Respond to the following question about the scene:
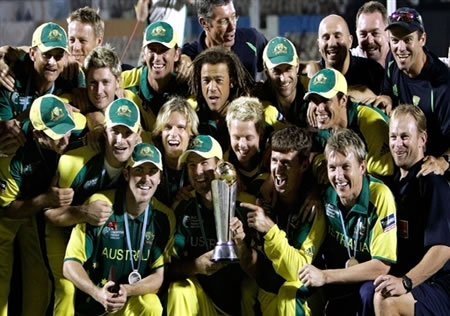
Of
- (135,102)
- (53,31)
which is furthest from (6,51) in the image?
(135,102)

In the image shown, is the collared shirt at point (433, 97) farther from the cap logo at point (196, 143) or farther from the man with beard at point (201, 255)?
the cap logo at point (196, 143)

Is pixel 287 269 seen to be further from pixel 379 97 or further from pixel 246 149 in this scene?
pixel 379 97

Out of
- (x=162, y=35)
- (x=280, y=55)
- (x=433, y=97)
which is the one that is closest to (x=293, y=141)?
(x=280, y=55)

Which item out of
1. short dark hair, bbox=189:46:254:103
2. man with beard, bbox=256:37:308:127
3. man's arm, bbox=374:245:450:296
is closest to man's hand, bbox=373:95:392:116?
man with beard, bbox=256:37:308:127

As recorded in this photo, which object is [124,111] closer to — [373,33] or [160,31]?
[160,31]

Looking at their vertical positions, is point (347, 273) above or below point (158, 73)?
below

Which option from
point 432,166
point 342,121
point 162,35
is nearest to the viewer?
point 432,166

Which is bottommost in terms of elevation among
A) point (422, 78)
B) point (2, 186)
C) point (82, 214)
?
point (82, 214)

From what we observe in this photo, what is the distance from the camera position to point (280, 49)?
553 cm

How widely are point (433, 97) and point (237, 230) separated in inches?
51.4

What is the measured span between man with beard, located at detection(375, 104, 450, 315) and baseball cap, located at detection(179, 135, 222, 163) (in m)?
0.89

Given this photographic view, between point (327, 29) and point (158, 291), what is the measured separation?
5.90ft

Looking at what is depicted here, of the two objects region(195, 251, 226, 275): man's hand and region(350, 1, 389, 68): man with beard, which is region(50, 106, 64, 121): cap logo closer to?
region(195, 251, 226, 275): man's hand

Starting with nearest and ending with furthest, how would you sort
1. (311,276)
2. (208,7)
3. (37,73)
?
(311,276) < (37,73) < (208,7)
